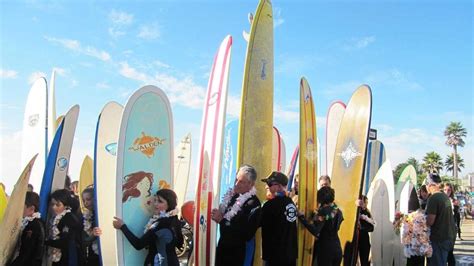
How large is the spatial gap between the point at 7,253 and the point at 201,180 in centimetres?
191

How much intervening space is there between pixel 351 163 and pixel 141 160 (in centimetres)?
284

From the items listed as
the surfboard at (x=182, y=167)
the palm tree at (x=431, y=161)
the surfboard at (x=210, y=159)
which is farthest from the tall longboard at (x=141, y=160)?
the palm tree at (x=431, y=161)

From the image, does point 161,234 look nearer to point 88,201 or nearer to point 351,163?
point 88,201

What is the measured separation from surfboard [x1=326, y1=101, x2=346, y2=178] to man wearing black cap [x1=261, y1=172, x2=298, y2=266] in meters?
3.84

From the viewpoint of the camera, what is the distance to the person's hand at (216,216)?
4.15 m

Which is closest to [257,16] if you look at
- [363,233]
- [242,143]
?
[242,143]

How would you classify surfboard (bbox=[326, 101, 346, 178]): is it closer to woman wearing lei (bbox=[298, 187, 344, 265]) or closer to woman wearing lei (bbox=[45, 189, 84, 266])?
woman wearing lei (bbox=[298, 187, 344, 265])

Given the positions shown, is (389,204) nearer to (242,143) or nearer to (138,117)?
(242,143)

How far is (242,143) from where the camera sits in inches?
189

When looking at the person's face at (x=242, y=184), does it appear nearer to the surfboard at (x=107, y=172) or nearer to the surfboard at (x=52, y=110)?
the surfboard at (x=107, y=172)

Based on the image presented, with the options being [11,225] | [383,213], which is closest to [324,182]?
[383,213]

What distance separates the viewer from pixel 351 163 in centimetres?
569

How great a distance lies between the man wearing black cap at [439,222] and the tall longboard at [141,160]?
3400 mm

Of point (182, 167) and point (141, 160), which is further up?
point (182, 167)
